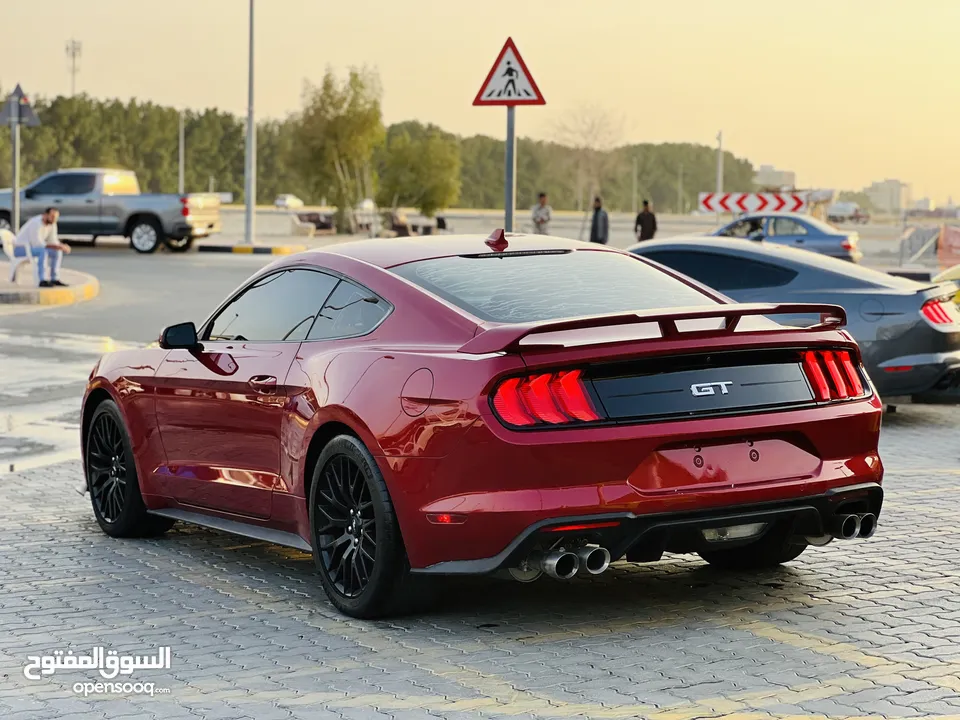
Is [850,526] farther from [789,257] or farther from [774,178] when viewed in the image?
[774,178]

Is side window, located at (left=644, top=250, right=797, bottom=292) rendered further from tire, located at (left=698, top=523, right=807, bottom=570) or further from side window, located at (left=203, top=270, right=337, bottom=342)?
side window, located at (left=203, top=270, right=337, bottom=342)

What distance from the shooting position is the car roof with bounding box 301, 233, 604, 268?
6520 mm

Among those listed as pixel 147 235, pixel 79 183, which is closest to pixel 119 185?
pixel 79 183

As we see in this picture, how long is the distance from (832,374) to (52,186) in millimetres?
35510

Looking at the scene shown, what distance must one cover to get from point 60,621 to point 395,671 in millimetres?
1524

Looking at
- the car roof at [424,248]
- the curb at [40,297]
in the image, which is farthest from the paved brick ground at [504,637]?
the curb at [40,297]

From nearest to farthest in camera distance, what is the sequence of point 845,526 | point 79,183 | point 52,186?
point 845,526 → point 79,183 → point 52,186

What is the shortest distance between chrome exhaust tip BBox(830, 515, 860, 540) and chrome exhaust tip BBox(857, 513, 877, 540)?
0.02 metres

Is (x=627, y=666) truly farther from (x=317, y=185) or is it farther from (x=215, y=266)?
(x=317, y=185)

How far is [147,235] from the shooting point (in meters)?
38.3

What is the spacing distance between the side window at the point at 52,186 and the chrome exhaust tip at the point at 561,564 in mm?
35503

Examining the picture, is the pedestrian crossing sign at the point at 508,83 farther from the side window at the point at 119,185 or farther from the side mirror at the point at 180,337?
the side window at the point at 119,185

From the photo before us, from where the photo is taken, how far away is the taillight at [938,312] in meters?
11.5

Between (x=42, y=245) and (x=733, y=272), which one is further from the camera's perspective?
(x=42, y=245)
